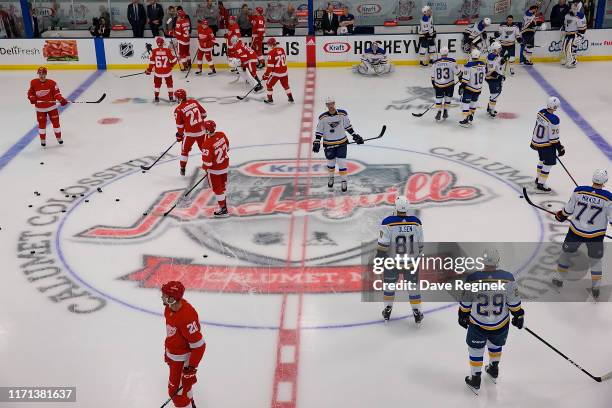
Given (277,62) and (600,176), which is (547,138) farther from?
(277,62)

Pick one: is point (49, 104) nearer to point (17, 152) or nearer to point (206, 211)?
point (17, 152)

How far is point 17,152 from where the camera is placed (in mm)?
11258

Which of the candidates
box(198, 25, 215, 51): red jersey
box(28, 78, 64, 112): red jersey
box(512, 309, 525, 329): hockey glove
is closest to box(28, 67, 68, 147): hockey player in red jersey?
box(28, 78, 64, 112): red jersey

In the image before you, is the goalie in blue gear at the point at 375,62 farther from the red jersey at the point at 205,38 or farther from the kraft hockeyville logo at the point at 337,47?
the red jersey at the point at 205,38

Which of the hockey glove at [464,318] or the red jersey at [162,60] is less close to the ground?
the red jersey at [162,60]

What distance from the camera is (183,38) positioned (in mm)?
16344

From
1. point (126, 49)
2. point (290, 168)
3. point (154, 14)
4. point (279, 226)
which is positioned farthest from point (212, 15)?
point (279, 226)

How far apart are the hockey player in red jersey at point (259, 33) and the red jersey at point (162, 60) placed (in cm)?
340

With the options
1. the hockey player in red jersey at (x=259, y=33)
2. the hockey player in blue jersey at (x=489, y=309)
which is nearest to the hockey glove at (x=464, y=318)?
the hockey player in blue jersey at (x=489, y=309)

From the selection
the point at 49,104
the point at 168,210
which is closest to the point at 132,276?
the point at 168,210

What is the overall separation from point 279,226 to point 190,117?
2.17 metres

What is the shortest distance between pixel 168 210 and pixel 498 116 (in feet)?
21.1

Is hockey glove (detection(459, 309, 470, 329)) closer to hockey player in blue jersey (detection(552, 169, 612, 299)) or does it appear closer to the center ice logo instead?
the center ice logo

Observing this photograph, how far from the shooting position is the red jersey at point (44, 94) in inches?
432
